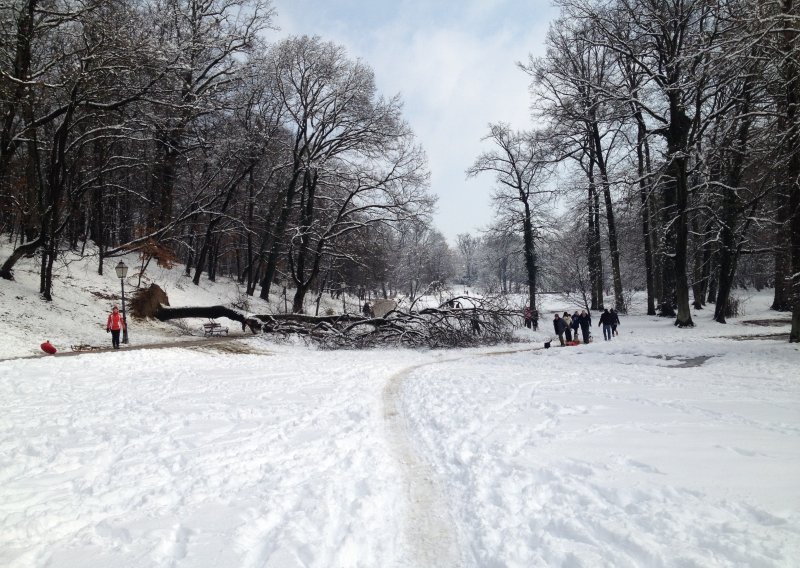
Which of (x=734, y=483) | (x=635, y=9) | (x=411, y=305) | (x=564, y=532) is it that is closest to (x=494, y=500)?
(x=564, y=532)

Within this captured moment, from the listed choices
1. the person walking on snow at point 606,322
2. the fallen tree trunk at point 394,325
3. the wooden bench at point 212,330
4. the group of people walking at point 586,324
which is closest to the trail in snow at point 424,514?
the fallen tree trunk at point 394,325

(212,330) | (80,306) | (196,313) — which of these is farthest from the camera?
(212,330)

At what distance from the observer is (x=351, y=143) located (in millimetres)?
24766

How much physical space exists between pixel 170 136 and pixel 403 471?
21.3m

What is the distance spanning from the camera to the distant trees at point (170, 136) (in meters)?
14.5

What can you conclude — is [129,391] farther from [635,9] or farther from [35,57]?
[635,9]

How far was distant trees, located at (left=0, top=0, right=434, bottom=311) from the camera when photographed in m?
14.5

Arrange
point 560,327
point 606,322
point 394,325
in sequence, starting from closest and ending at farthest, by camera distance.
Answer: point 560,327 → point 606,322 → point 394,325

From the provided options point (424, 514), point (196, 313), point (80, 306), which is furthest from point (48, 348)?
point (424, 514)

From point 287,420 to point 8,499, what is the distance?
3.63 metres

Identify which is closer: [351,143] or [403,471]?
[403,471]

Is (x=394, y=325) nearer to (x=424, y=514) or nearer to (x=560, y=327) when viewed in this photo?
(x=560, y=327)

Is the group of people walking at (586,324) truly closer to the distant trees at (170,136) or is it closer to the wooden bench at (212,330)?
the distant trees at (170,136)

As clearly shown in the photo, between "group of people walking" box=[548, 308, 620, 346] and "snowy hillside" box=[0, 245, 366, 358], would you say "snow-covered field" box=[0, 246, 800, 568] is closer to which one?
"snowy hillside" box=[0, 245, 366, 358]
